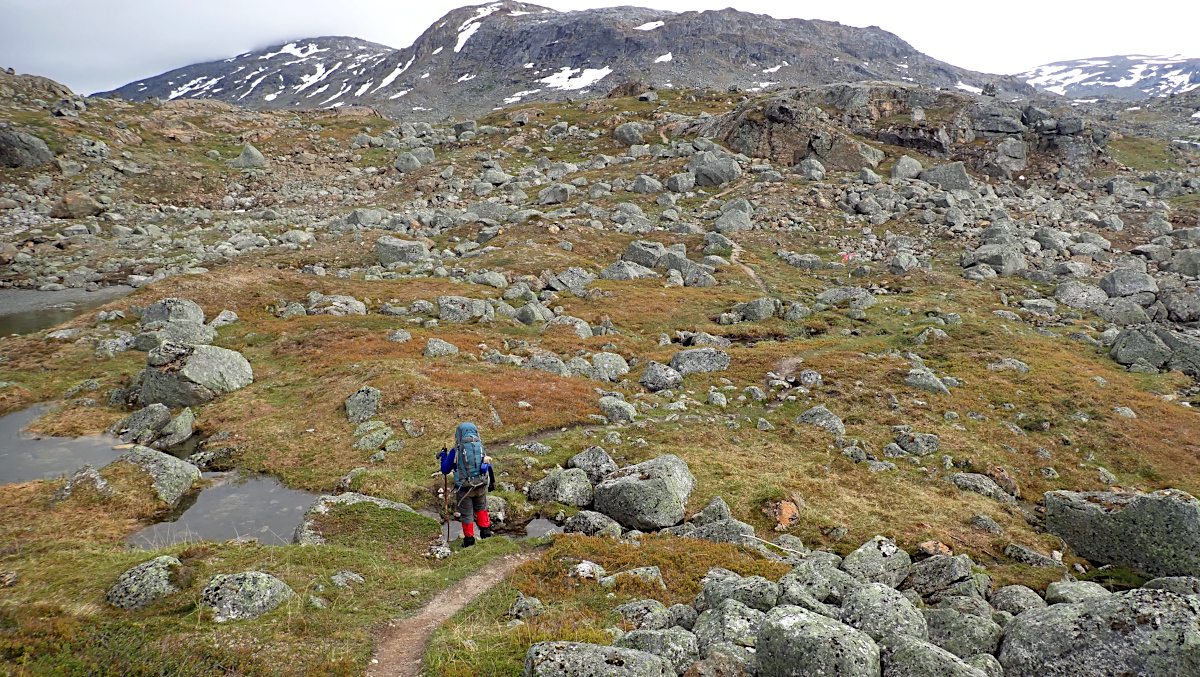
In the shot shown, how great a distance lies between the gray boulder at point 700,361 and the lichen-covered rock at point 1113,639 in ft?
84.9

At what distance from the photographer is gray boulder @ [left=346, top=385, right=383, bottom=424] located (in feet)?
84.1

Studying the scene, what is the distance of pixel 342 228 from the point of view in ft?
243

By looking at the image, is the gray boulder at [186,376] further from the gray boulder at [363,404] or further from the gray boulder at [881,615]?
the gray boulder at [881,615]

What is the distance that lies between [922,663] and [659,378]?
24839 millimetres

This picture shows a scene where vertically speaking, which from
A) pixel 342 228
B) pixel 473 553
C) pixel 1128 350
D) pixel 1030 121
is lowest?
pixel 1128 350

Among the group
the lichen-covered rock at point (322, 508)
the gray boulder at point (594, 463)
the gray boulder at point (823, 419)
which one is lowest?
the gray boulder at point (823, 419)

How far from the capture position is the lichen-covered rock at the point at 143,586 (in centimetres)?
1008

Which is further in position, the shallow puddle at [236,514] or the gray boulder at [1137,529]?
the shallow puddle at [236,514]

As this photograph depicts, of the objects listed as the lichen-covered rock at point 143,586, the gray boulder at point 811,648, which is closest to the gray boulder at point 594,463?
the gray boulder at point 811,648

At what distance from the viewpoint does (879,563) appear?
15484mm

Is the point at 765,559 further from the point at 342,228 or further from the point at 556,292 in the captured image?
the point at 342,228

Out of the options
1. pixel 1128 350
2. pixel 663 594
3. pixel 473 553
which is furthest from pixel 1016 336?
pixel 473 553

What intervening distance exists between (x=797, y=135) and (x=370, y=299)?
266ft

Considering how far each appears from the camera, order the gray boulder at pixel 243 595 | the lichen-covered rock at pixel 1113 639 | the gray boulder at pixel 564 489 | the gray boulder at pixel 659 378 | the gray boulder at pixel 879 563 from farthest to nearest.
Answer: the gray boulder at pixel 659 378, the gray boulder at pixel 564 489, the gray boulder at pixel 879 563, the gray boulder at pixel 243 595, the lichen-covered rock at pixel 1113 639
